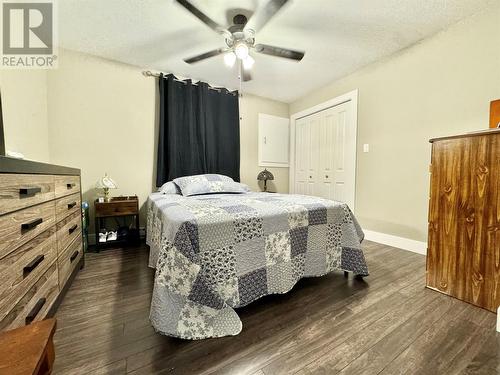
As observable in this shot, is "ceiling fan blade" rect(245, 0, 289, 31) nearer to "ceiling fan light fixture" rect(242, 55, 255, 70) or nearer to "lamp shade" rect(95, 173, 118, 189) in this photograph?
"ceiling fan light fixture" rect(242, 55, 255, 70)

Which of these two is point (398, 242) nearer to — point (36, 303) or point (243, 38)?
point (243, 38)

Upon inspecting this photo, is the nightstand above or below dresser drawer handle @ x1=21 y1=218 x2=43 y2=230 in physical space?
below

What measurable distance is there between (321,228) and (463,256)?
3.00ft

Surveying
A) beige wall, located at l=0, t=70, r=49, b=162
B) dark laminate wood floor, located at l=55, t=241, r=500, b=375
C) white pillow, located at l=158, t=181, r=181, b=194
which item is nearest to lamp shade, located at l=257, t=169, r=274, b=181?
white pillow, located at l=158, t=181, r=181, b=194

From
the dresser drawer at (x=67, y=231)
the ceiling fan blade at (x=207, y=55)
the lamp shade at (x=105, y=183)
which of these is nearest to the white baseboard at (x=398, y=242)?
the ceiling fan blade at (x=207, y=55)

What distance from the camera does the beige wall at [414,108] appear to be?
1952mm

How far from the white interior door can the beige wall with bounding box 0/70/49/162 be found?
358 cm

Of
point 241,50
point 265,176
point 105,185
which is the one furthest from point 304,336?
point 265,176

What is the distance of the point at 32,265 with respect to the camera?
940mm

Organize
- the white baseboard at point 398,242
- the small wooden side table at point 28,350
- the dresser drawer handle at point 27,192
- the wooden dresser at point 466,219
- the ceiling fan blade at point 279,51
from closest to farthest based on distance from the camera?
the small wooden side table at point 28,350, the dresser drawer handle at point 27,192, the wooden dresser at point 466,219, the ceiling fan blade at point 279,51, the white baseboard at point 398,242

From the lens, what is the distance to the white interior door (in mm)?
3085

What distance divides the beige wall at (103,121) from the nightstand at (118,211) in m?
0.35

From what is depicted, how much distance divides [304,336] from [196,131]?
284 centimetres

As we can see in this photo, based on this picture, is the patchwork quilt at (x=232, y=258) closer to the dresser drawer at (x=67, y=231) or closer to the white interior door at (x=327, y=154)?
the dresser drawer at (x=67, y=231)
